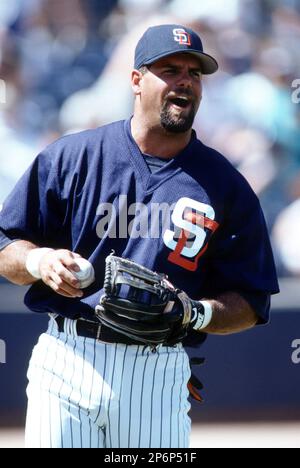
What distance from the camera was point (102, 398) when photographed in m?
2.92

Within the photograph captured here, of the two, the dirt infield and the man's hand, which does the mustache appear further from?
the dirt infield

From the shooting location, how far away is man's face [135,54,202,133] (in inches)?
121

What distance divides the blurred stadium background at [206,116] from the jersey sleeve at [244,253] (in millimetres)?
2550

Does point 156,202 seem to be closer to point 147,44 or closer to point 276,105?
point 147,44

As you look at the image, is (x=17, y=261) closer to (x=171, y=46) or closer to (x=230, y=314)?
(x=230, y=314)

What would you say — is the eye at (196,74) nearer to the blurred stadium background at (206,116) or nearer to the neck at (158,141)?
the neck at (158,141)

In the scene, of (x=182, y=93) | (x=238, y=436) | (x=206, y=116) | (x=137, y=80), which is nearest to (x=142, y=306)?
(x=182, y=93)

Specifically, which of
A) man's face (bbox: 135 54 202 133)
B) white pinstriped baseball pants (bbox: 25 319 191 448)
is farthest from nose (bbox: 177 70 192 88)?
white pinstriped baseball pants (bbox: 25 319 191 448)

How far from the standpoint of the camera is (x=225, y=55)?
5848 millimetres

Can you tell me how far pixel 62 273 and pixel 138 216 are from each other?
0.40 metres

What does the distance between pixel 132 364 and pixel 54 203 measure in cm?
57

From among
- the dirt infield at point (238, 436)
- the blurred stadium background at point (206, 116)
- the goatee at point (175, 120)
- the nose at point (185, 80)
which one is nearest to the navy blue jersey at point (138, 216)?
the goatee at point (175, 120)

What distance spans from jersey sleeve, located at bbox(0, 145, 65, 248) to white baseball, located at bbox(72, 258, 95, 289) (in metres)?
0.31
